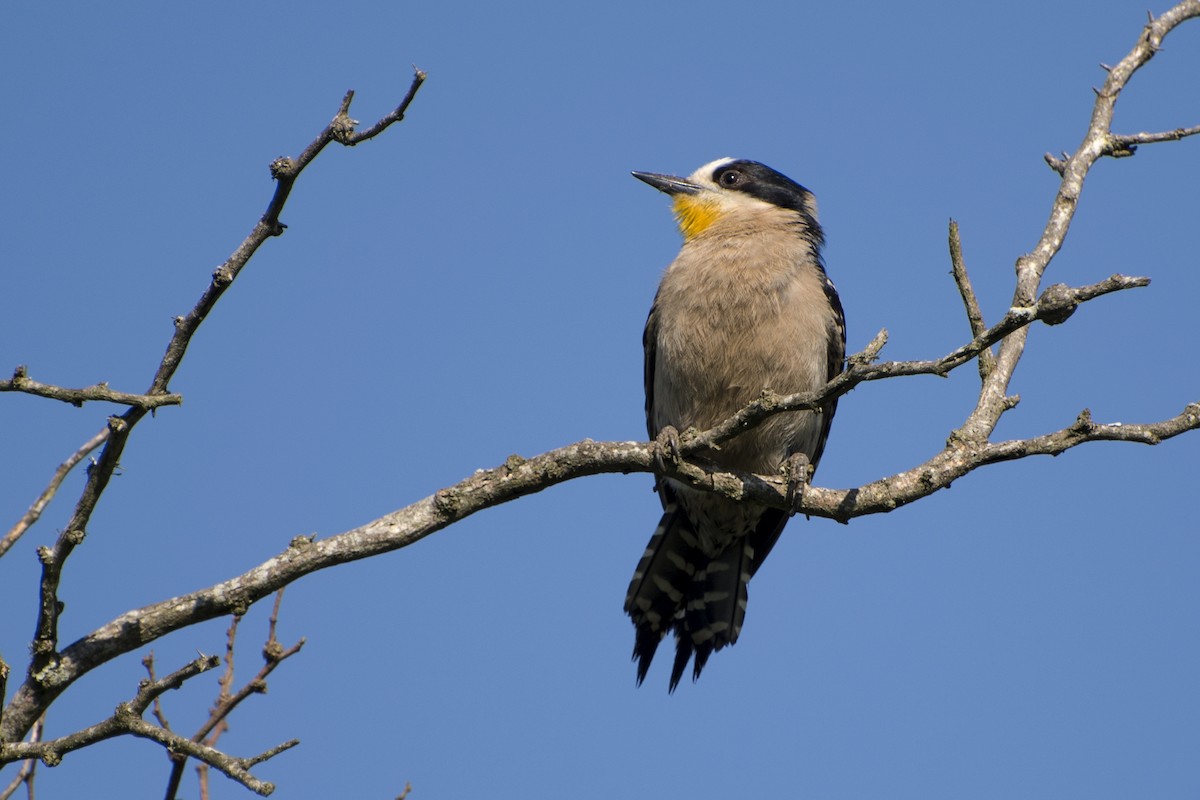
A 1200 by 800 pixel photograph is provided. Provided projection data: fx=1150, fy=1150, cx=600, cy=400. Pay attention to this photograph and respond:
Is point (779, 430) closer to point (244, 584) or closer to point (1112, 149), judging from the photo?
point (1112, 149)

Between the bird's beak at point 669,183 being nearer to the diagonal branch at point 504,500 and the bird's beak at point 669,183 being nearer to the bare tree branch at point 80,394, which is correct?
the diagonal branch at point 504,500

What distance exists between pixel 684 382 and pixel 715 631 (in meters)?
1.50

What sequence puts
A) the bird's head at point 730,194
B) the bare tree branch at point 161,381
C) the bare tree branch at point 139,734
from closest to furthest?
1. the bare tree branch at point 139,734
2. the bare tree branch at point 161,381
3. the bird's head at point 730,194

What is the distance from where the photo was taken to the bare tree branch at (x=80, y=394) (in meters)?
3.47

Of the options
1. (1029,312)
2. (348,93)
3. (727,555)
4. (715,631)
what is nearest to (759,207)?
(727,555)

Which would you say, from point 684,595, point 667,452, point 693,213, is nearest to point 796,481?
point 667,452

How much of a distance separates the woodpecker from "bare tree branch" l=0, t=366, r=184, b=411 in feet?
11.1

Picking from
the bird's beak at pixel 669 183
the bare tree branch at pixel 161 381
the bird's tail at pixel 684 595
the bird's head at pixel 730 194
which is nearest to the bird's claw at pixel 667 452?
the bare tree branch at pixel 161 381

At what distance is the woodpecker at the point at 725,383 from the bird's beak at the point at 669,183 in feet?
2.75

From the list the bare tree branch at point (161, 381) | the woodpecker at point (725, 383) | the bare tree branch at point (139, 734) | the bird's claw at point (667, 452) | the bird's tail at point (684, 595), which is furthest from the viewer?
the bird's tail at point (684, 595)

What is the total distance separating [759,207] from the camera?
7.69 meters

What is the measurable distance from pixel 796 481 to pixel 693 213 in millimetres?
3226

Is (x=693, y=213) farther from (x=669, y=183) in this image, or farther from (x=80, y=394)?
(x=80, y=394)

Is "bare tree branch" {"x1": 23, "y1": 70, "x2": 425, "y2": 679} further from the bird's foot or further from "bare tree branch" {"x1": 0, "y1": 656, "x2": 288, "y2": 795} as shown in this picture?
the bird's foot
